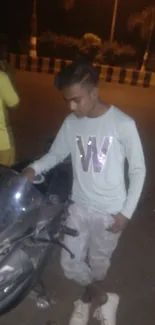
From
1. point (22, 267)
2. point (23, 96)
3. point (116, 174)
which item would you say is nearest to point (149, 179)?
point (116, 174)

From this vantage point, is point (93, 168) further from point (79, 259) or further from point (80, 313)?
point (80, 313)

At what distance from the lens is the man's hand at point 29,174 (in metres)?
2.54

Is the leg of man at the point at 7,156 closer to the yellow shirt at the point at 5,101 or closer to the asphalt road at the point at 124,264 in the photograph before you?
the yellow shirt at the point at 5,101

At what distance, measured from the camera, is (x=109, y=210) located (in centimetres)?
272

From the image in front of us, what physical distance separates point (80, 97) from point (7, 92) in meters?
1.45

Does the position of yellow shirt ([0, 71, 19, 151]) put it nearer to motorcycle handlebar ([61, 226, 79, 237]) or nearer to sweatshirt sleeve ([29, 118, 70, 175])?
sweatshirt sleeve ([29, 118, 70, 175])

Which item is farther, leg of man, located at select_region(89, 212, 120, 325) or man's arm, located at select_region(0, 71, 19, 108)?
man's arm, located at select_region(0, 71, 19, 108)

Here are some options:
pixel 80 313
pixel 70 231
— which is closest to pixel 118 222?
pixel 70 231

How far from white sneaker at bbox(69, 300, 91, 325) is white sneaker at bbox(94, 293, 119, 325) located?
8cm

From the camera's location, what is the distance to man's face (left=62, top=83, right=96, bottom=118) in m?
2.36

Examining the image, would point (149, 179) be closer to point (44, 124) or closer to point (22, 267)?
point (44, 124)

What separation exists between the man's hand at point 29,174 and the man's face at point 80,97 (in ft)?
1.51

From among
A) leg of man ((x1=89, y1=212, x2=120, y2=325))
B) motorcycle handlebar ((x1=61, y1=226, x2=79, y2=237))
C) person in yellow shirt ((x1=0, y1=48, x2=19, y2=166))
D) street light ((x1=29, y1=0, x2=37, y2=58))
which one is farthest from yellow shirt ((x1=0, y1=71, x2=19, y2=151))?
street light ((x1=29, y1=0, x2=37, y2=58))

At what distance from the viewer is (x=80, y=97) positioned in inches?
Result: 93.8
